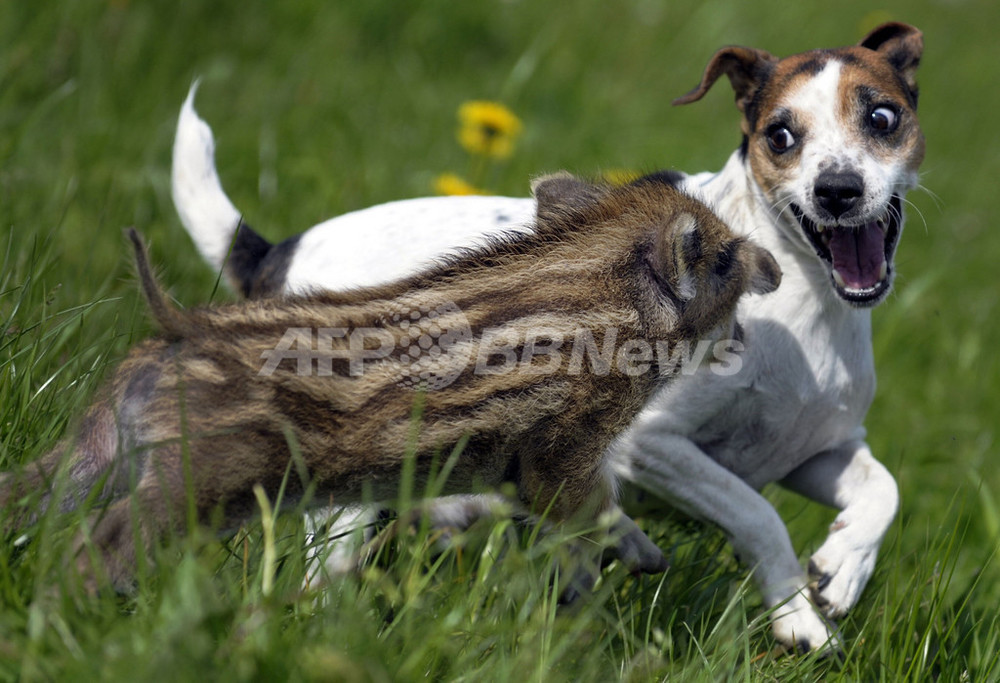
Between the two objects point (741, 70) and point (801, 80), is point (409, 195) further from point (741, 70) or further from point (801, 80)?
point (801, 80)

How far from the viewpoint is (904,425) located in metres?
6.29

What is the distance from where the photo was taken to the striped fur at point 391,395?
2.60m

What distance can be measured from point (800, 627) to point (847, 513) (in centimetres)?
48

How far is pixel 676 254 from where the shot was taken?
127 inches

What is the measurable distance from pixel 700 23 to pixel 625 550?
7481 mm

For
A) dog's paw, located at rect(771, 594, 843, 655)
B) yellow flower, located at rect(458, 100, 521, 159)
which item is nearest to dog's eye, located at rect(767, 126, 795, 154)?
dog's paw, located at rect(771, 594, 843, 655)

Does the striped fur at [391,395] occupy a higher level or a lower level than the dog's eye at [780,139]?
lower

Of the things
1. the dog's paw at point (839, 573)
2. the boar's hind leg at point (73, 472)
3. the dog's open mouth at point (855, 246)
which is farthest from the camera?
the dog's open mouth at point (855, 246)

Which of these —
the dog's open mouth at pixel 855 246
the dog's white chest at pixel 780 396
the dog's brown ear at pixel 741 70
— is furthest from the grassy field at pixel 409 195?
the dog's open mouth at pixel 855 246

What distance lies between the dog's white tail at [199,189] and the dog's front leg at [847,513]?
8.02ft

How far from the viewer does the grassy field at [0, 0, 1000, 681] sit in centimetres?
233

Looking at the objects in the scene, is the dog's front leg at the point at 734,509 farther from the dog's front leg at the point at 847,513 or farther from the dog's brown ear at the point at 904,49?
the dog's brown ear at the point at 904,49

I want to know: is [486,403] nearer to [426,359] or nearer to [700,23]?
[426,359]

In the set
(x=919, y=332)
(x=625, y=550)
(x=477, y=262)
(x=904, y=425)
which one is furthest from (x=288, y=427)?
(x=919, y=332)
